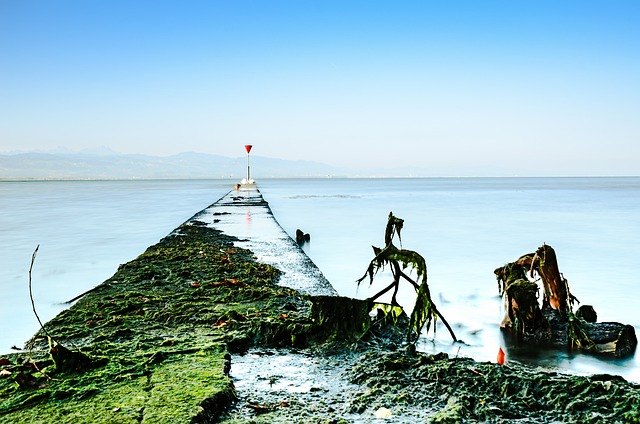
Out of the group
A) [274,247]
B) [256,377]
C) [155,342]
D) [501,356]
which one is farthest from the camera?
[274,247]

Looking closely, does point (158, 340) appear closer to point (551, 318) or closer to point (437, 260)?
point (551, 318)

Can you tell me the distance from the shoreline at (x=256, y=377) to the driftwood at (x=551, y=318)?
39.6 inches

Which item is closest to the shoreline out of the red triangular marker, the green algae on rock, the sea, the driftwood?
the green algae on rock

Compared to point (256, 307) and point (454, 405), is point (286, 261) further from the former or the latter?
point (454, 405)

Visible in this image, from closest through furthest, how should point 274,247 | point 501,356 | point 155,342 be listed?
point 155,342 < point 501,356 < point 274,247

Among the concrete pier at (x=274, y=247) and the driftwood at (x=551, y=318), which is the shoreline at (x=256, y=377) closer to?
the driftwood at (x=551, y=318)

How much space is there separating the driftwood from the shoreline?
1.00 m

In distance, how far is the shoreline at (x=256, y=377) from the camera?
94.3 inches

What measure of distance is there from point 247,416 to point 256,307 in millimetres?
2105

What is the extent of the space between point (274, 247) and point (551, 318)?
206 inches

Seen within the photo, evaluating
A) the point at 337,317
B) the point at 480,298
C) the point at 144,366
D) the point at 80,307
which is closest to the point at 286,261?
the point at 480,298

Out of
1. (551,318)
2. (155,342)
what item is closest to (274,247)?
(551,318)

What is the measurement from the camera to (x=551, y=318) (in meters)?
4.32

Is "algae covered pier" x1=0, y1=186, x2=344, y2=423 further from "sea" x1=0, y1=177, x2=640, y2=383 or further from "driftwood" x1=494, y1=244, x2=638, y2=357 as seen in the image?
"driftwood" x1=494, y1=244, x2=638, y2=357
